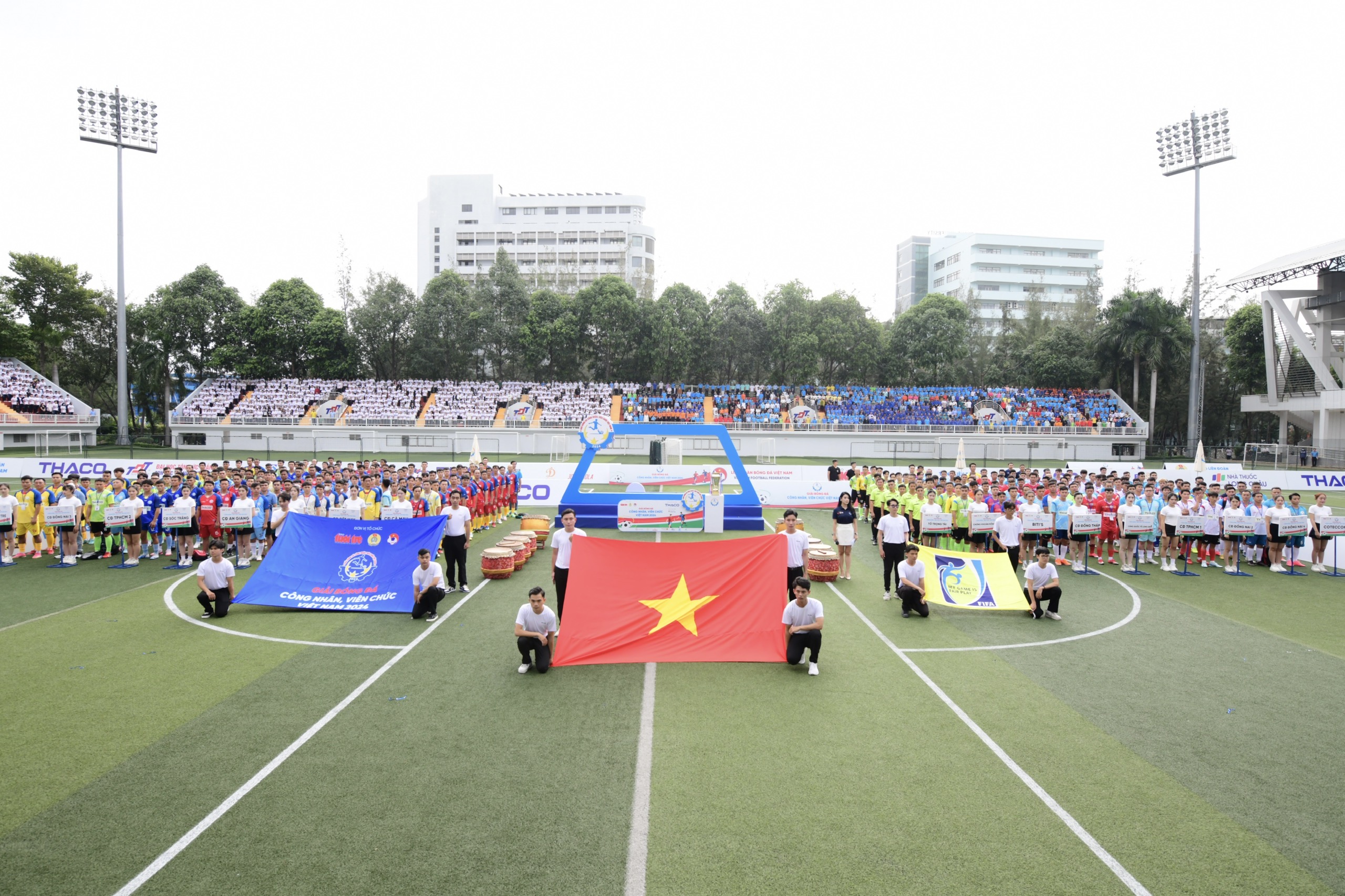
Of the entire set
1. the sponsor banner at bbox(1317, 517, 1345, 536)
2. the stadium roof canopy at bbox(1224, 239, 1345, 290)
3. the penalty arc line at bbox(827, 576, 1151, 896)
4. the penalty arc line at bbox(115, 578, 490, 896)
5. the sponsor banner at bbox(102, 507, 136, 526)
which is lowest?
the penalty arc line at bbox(827, 576, 1151, 896)

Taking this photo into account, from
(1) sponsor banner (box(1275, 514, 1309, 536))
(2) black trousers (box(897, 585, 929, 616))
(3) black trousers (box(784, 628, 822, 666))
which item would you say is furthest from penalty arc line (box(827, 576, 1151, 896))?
(1) sponsor banner (box(1275, 514, 1309, 536))

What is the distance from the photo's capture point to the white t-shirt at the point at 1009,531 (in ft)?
44.2

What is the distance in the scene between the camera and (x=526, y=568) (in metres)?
15.0

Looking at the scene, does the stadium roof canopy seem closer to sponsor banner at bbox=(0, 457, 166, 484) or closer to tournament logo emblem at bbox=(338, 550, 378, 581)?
tournament logo emblem at bbox=(338, 550, 378, 581)

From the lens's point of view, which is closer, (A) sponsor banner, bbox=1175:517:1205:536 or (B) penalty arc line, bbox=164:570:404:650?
(B) penalty arc line, bbox=164:570:404:650

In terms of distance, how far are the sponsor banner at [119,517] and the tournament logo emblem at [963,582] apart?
52.4 feet

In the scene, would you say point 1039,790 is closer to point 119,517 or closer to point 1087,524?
point 1087,524

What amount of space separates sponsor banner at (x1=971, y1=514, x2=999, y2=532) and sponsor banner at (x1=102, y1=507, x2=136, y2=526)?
17.6 meters

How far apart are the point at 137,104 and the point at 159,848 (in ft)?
170

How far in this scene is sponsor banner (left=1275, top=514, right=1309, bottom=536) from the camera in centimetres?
1561

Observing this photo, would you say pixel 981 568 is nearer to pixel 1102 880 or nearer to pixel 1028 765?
pixel 1028 765

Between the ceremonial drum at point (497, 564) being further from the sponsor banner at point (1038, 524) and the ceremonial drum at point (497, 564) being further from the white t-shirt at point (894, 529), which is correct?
the sponsor banner at point (1038, 524)

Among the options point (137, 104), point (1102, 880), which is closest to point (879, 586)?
point (1102, 880)

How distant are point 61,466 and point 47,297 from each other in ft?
96.6
